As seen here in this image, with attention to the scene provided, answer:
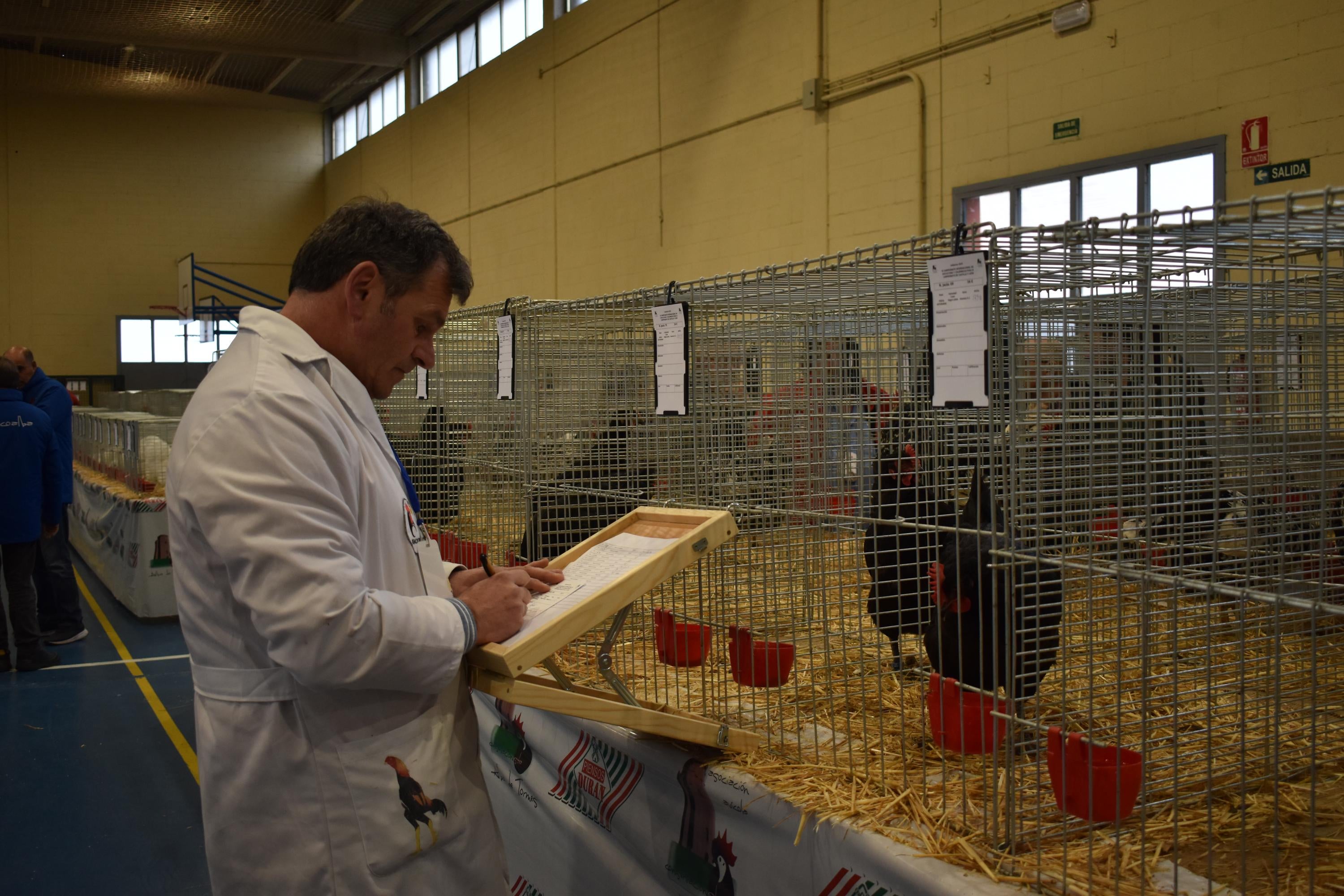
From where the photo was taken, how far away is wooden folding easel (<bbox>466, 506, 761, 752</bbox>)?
5.29 feet

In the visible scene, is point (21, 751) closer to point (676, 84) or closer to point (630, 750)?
point (630, 750)

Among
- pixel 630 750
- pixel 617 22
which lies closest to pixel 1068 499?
pixel 630 750

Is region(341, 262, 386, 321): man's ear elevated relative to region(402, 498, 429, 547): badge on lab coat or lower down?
elevated

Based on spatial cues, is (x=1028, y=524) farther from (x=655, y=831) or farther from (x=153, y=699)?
(x=153, y=699)

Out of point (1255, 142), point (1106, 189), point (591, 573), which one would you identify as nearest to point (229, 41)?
point (1106, 189)

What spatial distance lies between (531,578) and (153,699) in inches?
175

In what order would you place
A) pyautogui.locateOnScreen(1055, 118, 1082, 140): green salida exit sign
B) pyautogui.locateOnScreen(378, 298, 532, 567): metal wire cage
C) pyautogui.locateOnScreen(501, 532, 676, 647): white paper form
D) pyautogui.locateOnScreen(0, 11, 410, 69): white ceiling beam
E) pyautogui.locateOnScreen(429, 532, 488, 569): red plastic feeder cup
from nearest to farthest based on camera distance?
pyautogui.locateOnScreen(501, 532, 676, 647): white paper form < pyautogui.locateOnScreen(429, 532, 488, 569): red plastic feeder cup < pyautogui.locateOnScreen(378, 298, 532, 567): metal wire cage < pyautogui.locateOnScreen(1055, 118, 1082, 140): green salida exit sign < pyautogui.locateOnScreen(0, 11, 410, 69): white ceiling beam

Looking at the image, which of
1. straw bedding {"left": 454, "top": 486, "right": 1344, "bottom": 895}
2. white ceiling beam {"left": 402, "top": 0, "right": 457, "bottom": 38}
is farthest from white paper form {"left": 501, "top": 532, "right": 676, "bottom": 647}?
white ceiling beam {"left": 402, "top": 0, "right": 457, "bottom": 38}

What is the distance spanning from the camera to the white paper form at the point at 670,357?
8.79 feet

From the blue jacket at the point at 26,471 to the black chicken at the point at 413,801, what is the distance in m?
5.15

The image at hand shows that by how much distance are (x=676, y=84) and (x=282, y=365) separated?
31.0 ft

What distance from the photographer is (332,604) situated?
1.36 meters

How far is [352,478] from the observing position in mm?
1510

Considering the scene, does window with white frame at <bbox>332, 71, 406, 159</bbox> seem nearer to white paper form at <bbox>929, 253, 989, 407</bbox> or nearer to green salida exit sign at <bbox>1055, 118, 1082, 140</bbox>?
green salida exit sign at <bbox>1055, 118, 1082, 140</bbox>
